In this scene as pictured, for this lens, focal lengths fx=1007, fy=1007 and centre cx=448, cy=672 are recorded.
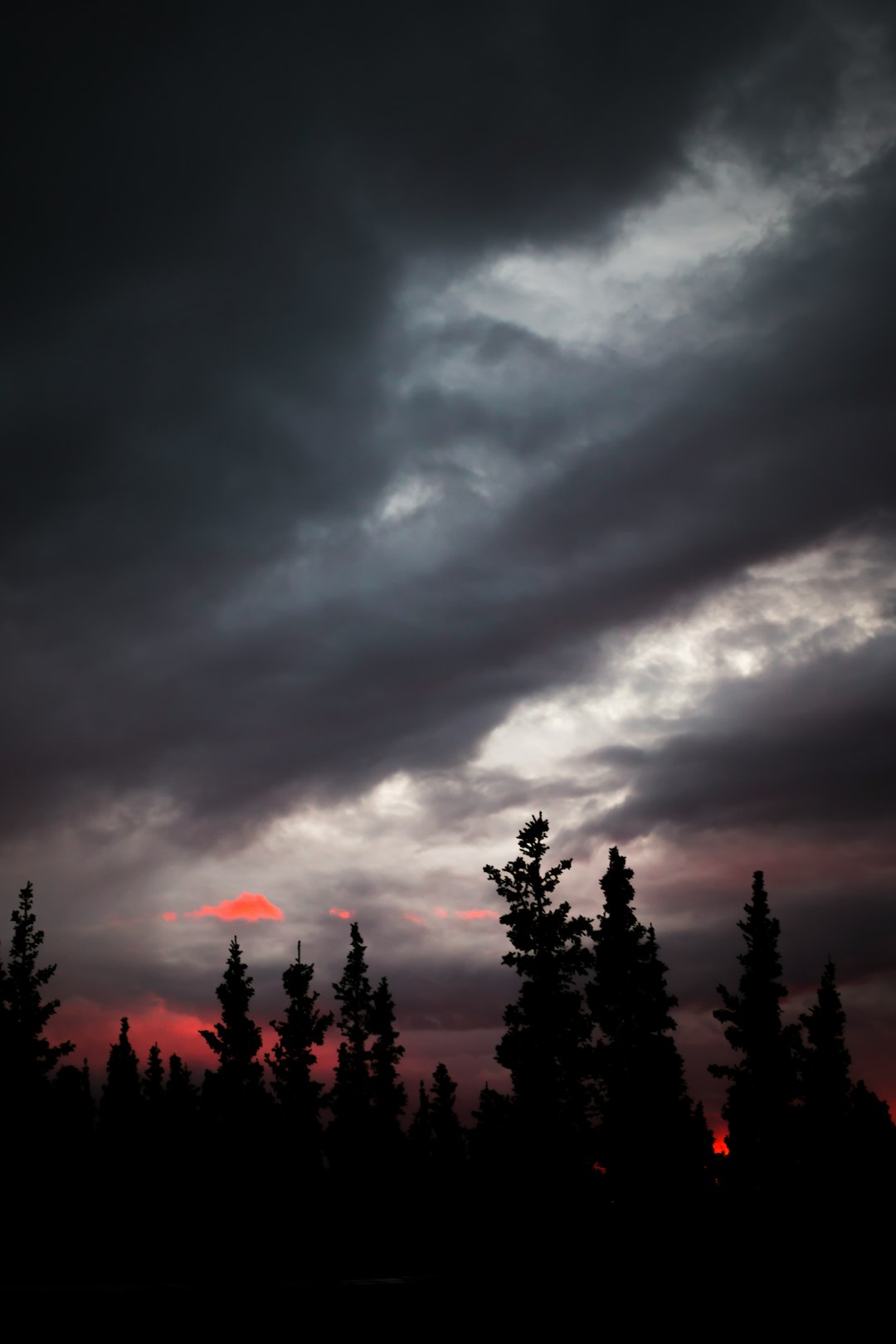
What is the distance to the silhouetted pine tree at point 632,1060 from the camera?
42.3m

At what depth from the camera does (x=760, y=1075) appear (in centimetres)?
4803

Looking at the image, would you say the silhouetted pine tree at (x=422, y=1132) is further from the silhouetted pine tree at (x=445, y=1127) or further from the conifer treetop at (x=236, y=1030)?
the conifer treetop at (x=236, y=1030)

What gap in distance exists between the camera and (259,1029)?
195 ft

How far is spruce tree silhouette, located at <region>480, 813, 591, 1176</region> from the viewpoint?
136ft

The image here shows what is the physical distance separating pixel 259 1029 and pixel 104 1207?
42.5 ft

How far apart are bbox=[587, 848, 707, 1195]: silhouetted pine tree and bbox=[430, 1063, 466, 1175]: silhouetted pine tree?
42.9 m

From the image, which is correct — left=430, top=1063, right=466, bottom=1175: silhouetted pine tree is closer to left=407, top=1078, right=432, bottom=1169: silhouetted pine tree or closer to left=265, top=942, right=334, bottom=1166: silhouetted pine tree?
left=407, top=1078, right=432, bottom=1169: silhouetted pine tree

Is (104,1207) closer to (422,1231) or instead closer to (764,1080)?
(422,1231)

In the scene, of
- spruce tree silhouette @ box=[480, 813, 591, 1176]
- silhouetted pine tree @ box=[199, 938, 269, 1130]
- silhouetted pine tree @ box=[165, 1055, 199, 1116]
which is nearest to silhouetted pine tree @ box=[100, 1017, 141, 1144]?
silhouetted pine tree @ box=[165, 1055, 199, 1116]

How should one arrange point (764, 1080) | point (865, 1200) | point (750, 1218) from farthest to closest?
point (764, 1080) < point (750, 1218) < point (865, 1200)

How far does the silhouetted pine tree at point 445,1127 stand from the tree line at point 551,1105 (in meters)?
11.8

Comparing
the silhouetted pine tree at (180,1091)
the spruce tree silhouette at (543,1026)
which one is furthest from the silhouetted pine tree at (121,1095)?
the spruce tree silhouette at (543,1026)

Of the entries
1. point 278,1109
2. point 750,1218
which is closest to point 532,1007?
point 750,1218

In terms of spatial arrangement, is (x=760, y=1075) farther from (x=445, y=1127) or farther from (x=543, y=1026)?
(x=445, y=1127)
